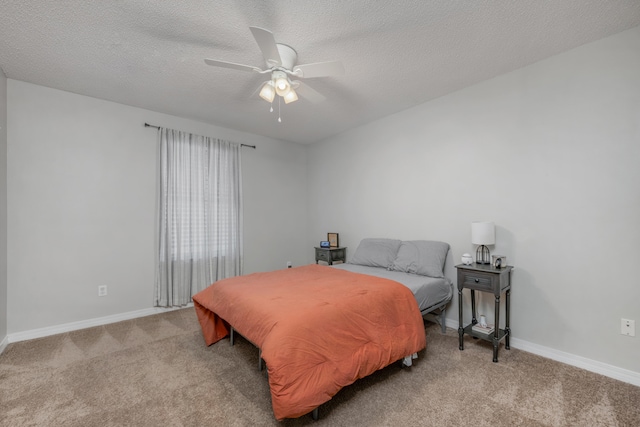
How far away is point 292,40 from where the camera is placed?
6.99 feet

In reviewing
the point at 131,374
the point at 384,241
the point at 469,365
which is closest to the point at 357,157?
the point at 384,241

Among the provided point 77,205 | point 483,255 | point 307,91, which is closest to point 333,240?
point 483,255

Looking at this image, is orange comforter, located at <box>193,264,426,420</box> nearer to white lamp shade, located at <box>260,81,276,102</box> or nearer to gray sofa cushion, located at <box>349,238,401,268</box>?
gray sofa cushion, located at <box>349,238,401,268</box>

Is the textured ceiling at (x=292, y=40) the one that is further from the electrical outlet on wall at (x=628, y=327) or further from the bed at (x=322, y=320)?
the electrical outlet on wall at (x=628, y=327)

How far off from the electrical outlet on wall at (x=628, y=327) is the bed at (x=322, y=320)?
4.09 ft

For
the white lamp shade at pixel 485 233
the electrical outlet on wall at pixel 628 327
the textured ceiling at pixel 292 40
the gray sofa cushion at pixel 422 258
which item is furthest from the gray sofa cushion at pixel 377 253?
the electrical outlet on wall at pixel 628 327

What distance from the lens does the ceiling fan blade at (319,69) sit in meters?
2.02

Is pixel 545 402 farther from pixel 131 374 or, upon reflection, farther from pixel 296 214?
pixel 296 214

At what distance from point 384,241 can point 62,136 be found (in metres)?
3.95

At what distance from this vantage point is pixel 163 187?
142 inches

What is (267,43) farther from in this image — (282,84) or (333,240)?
(333,240)

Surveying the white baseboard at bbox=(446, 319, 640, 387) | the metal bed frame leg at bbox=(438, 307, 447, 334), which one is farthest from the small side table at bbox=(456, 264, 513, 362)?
the metal bed frame leg at bbox=(438, 307, 447, 334)

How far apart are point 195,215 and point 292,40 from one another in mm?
2716

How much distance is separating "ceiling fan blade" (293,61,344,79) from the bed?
1.74m
